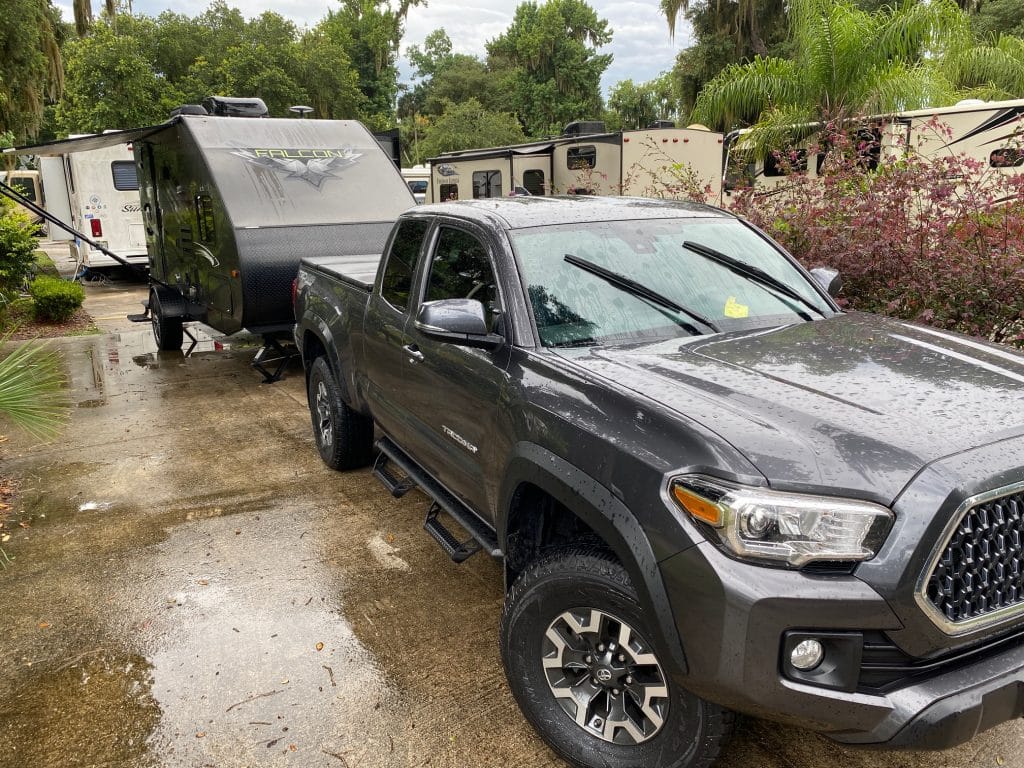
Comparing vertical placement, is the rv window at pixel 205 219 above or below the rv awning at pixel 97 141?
below

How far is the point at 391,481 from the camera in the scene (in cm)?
460

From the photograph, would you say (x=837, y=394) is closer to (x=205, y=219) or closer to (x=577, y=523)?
(x=577, y=523)

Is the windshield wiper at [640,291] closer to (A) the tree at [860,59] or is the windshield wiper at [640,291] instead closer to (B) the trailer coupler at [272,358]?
(B) the trailer coupler at [272,358]

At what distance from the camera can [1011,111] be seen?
12766 mm

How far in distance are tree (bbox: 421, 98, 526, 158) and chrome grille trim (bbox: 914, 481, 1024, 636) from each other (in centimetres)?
3147

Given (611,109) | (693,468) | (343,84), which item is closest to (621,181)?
(693,468)

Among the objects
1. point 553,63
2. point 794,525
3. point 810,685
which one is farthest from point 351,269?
point 553,63

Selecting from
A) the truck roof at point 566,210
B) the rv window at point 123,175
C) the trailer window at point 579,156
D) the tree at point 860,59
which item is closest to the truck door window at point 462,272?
the truck roof at point 566,210

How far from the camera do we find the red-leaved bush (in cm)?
473

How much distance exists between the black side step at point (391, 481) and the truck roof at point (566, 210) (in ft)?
4.65

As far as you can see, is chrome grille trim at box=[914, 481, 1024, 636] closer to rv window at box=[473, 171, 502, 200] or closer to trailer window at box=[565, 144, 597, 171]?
trailer window at box=[565, 144, 597, 171]

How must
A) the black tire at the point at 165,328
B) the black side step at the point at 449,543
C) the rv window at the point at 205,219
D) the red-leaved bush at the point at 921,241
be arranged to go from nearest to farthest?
the black side step at the point at 449,543, the red-leaved bush at the point at 921,241, the rv window at the point at 205,219, the black tire at the point at 165,328

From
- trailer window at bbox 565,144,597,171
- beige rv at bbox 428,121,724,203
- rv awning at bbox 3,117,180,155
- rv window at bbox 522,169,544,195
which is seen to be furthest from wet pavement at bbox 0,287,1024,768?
rv window at bbox 522,169,544,195

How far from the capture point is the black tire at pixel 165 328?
30.8ft
